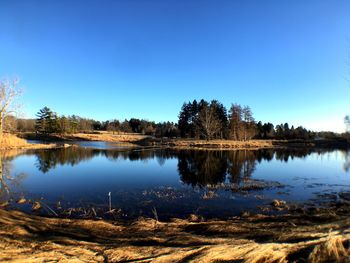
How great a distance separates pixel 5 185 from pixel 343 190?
1041 inches

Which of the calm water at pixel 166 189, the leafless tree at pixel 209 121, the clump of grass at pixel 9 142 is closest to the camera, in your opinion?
the calm water at pixel 166 189

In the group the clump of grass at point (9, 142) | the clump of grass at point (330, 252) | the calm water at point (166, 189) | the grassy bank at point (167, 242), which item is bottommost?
the calm water at point (166, 189)

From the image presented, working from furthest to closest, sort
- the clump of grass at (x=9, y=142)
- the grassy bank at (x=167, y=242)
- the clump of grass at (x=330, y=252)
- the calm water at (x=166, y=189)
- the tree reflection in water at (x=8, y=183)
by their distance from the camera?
1. the clump of grass at (x=9, y=142)
2. the tree reflection in water at (x=8, y=183)
3. the calm water at (x=166, y=189)
4. the grassy bank at (x=167, y=242)
5. the clump of grass at (x=330, y=252)

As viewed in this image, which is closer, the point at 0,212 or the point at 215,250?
the point at 215,250

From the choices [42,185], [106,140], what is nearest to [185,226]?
[42,185]

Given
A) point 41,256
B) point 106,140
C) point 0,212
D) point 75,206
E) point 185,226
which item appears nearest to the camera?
point 41,256

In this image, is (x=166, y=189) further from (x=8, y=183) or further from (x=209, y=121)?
(x=209, y=121)

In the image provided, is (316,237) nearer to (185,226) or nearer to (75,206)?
(185,226)

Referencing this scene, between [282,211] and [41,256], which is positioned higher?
[41,256]

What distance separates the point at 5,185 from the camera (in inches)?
840

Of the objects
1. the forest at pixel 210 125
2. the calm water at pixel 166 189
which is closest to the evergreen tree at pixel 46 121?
the forest at pixel 210 125

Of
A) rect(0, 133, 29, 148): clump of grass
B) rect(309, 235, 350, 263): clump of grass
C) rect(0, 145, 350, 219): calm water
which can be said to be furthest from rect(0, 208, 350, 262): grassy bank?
rect(0, 133, 29, 148): clump of grass

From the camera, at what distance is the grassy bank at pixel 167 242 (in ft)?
22.5

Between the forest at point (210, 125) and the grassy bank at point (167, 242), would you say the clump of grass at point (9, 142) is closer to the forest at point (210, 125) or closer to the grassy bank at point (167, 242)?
the forest at point (210, 125)
